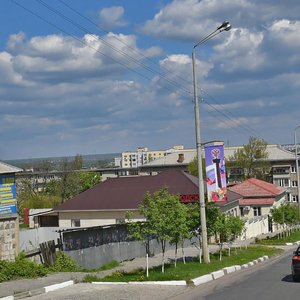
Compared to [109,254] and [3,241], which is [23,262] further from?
[109,254]

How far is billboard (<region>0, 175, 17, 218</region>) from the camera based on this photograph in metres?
20.8

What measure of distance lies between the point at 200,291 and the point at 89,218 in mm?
29471

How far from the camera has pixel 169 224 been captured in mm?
20328

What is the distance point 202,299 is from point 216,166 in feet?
32.8

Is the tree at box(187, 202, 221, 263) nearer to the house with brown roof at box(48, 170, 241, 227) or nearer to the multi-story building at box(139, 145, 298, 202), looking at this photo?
the house with brown roof at box(48, 170, 241, 227)

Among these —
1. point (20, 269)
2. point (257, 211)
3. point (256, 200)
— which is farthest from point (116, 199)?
point (257, 211)

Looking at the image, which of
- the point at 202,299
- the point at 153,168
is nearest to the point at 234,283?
the point at 202,299

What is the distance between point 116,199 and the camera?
150ft

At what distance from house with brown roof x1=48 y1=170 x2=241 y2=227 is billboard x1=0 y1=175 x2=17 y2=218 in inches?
851

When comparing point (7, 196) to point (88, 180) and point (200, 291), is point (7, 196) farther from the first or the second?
point (88, 180)

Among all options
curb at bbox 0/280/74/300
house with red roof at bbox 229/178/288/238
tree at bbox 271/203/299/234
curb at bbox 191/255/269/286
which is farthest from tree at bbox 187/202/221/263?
house with red roof at bbox 229/178/288/238

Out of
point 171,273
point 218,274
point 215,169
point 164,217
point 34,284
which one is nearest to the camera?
point 34,284

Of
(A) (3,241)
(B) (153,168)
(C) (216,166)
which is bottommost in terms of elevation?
(A) (3,241)

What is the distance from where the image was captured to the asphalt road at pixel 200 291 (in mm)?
15357
